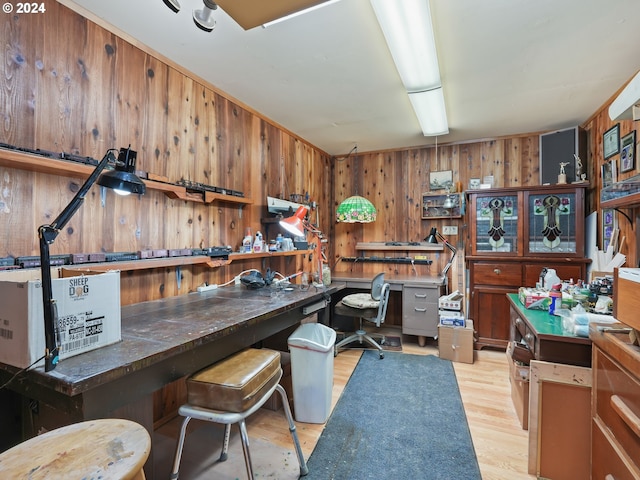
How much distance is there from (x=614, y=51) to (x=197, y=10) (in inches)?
102

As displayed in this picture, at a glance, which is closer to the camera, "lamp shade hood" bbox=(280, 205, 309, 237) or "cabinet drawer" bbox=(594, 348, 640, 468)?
"cabinet drawer" bbox=(594, 348, 640, 468)

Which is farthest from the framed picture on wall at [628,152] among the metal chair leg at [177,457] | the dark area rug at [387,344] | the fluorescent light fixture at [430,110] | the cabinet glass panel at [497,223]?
the metal chair leg at [177,457]

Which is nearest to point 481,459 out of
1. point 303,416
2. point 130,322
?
point 303,416

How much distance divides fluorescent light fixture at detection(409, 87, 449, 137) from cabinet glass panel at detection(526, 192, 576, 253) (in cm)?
126

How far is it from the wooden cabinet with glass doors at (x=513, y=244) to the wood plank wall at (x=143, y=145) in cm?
34

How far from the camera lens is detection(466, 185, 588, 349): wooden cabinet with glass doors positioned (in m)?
3.12

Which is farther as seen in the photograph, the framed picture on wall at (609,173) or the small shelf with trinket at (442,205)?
the small shelf with trinket at (442,205)

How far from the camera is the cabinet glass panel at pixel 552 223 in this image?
10.3ft

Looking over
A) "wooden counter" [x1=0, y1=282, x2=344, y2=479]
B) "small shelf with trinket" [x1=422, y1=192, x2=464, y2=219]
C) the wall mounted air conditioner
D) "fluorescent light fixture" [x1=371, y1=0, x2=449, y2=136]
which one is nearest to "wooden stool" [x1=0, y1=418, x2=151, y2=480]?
"wooden counter" [x1=0, y1=282, x2=344, y2=479]

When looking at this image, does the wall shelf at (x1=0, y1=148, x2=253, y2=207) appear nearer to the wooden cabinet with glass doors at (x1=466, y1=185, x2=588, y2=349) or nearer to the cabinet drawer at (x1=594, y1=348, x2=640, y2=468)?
the cabinet drawer at (x1=594, y1=348, x2=640, y2=468)

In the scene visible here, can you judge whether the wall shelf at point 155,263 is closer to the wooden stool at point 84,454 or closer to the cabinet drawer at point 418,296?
the wooden stool at point 84,454

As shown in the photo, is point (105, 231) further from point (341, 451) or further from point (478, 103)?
point (478, 103)

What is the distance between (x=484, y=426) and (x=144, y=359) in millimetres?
2094

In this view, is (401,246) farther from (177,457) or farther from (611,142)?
(177,457)
